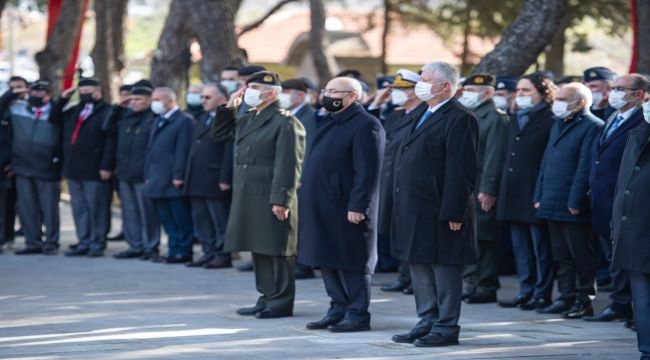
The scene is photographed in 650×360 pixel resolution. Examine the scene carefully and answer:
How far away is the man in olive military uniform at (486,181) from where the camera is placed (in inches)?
484

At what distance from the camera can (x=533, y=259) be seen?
12.2m

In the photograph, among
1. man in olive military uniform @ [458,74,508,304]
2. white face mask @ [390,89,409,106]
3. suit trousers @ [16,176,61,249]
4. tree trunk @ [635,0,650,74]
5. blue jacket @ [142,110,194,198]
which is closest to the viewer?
man in olive military uniform @ [458,74,508,304]

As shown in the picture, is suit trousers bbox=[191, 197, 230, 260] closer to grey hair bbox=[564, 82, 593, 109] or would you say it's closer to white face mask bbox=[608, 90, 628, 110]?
grey hair bbox=[564, 82, 593, 109]

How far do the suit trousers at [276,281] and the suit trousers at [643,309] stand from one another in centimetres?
331

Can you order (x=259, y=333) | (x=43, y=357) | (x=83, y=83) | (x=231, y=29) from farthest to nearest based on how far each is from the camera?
(x=231, y=29) < (x=83, y=83) < (x=259, y=333) < (x=43, y=357)

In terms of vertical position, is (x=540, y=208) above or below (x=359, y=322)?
above

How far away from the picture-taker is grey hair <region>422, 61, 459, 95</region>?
9.90 m

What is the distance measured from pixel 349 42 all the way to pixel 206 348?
3502 centimetres

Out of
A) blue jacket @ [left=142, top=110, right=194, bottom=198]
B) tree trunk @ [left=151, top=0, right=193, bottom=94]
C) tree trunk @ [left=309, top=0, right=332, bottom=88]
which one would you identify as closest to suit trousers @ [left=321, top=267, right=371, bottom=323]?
blue jacket @ [left=142, top=110, right=194, bottom=198]

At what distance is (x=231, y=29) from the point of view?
63.8ft

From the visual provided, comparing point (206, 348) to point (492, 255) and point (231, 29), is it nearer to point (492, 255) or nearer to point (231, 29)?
point (492, 255)

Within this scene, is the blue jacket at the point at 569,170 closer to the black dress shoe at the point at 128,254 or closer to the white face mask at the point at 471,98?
the white face mask at the point at 471,98

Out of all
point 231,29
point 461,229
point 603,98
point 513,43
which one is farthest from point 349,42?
point 461,229

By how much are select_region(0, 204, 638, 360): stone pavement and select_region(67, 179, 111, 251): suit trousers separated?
1927 mm
